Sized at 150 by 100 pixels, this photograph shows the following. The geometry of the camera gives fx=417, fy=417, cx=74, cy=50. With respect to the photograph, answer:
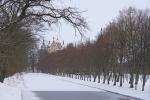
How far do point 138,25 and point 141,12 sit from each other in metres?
2.34

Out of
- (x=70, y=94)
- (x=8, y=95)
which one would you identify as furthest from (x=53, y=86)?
(x=8, y=95)

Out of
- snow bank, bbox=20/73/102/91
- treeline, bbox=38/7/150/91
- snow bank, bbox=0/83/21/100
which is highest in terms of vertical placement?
treeline, bbox=38/7/150/91

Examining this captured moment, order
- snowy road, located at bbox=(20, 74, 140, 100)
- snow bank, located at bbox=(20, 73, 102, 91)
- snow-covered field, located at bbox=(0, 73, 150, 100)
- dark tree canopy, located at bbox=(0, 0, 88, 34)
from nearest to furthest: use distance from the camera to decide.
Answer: dark tree canopy, located at bbox=(0, 0, 88, 34)
snow-covered field, located at bbox=(0, 73, 150, 100)
snowy road, located at bbox=(20, 74, 140, 100)
snow bank, located at bbox=(20, 73, 102, 91)

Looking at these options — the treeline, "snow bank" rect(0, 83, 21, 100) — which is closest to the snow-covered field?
"snow bank" rect(0, 83, 21, 100)

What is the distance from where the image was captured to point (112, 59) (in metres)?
62.4

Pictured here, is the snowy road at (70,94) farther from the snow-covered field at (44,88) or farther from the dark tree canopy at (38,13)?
the dark tree canopy at (38,13)

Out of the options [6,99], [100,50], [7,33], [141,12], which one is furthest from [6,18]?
[100,50]

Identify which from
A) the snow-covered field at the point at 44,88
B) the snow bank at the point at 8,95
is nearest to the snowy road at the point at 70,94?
the snow-covered field at the point at 44,88

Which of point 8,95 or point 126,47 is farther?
point 126,47

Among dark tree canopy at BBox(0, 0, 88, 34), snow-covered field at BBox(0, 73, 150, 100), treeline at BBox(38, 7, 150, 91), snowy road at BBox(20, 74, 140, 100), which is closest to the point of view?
dark tree canopy at BBox(0, 0, 88, 34)

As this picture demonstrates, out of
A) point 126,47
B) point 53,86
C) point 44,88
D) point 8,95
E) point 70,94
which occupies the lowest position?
point 53,86

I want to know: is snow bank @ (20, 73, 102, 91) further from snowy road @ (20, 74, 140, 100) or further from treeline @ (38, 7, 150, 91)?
treeline @ (38, 7, 150, 91)

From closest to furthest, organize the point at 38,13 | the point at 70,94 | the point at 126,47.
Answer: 1. the point at 38,13
2. the point at 70,94
3. the point at 126,47

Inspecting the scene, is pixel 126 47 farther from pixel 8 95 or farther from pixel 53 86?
pixel 8 95
